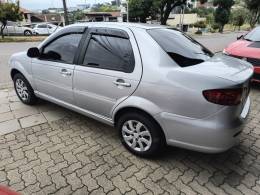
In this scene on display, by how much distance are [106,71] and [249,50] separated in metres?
4.12

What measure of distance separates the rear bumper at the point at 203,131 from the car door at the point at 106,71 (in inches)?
24.0

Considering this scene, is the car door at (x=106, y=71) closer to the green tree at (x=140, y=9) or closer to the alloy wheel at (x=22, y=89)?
the alloy wheel at (x=22, y=89)

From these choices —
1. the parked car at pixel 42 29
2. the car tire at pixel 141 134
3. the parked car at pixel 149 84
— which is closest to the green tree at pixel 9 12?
the parked car at pixel 42 29

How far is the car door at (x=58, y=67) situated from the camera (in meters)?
3.82

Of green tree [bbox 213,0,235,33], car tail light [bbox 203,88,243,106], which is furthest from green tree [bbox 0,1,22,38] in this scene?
green tree [bbox 213,0,235,33]

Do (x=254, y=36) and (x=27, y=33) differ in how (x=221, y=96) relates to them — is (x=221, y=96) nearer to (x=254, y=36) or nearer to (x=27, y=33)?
(x=254, y=36)

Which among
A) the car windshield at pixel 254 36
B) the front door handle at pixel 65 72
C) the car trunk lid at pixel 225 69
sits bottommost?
the front door handle at pixel 65 72

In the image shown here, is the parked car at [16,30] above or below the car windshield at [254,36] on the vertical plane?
below

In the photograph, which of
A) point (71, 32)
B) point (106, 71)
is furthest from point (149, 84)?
point (71, 32)

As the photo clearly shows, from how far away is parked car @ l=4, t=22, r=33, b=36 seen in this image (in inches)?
1079

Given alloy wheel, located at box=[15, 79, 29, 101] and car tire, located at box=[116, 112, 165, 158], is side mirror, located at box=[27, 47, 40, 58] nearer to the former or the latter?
alloy wheel, located at box=[15, 79, 29, 101]

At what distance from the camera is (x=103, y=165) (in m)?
3.23

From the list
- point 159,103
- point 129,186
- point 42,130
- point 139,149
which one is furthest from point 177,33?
point 42,130

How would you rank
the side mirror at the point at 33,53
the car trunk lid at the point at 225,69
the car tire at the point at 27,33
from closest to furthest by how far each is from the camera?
the car trunk lid at the point at 225,69
the side mirror at the point at 33,53
the car tire at the point at 27,33
